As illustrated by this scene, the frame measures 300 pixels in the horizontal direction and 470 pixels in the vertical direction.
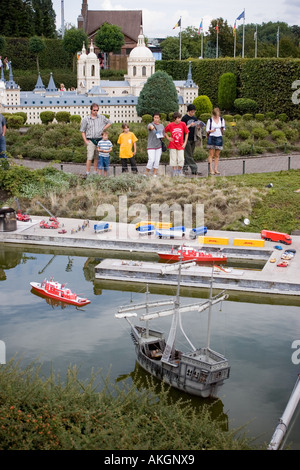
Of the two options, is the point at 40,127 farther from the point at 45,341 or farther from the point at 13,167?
the point at 45,341

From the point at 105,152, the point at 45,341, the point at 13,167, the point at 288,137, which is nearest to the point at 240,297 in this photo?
the point at 45,341

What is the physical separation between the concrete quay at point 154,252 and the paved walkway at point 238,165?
4.31 m

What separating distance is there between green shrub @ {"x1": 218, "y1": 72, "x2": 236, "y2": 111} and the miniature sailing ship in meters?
29.4

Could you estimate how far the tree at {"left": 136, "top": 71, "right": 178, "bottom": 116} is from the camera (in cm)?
3384

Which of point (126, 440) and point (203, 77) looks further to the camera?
point (203, 77)

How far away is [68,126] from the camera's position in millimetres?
26453

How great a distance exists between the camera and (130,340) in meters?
9.62

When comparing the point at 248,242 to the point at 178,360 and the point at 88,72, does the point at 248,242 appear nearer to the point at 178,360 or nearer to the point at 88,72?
the point at 178,360

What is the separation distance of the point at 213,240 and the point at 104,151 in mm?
4510

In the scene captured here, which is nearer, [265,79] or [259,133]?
[259,133]

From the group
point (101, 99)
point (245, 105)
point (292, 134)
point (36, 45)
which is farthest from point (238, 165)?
point (36, 45)

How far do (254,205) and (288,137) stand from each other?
37.5 ft

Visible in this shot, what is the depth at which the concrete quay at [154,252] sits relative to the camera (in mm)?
11727

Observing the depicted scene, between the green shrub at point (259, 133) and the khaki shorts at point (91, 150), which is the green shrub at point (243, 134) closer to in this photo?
the green shrub at point (259, 133)
